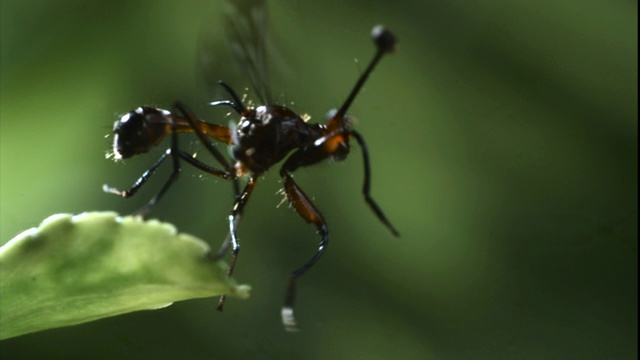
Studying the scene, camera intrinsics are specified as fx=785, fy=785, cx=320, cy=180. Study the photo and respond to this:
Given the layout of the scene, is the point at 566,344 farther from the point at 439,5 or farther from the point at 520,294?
the point at 439,5

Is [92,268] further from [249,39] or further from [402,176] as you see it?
[402,176]

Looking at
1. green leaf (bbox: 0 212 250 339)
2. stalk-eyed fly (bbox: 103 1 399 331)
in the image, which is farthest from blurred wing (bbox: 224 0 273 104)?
green leaf (bbox: 0 212 250 339)

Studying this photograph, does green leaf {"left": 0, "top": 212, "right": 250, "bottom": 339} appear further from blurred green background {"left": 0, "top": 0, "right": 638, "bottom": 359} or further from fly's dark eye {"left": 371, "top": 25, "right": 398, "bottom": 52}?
blurred green background {"left": 0, "top": 0, "right": 638, "bottom": 359}

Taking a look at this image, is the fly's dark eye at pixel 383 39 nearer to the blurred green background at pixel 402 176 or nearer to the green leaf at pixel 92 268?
the green leaf at pixel 92 268

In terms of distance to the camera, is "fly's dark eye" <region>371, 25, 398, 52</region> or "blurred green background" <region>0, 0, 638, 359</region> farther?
"blurred green background" <region>0, 0, 638, 359</region>

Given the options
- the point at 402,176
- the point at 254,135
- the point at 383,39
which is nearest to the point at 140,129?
the point at 254,135

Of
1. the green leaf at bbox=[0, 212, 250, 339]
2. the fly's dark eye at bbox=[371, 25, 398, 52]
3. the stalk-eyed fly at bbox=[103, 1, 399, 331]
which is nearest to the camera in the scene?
the green leaf at bbox=[0, 212, 250, 339]
